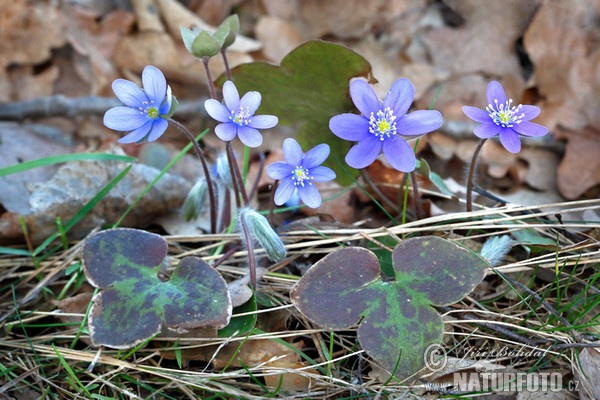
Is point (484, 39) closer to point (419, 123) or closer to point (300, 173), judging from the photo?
point (419, 123)

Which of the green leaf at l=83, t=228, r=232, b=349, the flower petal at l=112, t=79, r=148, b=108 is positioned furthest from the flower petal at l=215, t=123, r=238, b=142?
the green leaf at l=83, t=228, r=232, b=349

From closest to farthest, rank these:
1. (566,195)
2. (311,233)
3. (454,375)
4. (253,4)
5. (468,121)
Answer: (454,375)
(311,233)
(566,195)
(468,121)
(253,4)

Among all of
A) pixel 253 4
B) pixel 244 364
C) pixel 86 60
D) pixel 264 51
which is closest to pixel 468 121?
pixel 264 51

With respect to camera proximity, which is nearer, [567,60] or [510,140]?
[510,140]

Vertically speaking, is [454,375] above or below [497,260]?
below

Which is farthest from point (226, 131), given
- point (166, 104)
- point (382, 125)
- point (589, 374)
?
point (589, 374)

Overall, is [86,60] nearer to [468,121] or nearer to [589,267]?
[468,121]

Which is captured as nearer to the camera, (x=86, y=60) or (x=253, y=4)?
(x=86, y=60)
